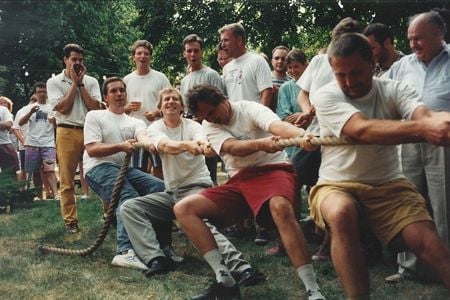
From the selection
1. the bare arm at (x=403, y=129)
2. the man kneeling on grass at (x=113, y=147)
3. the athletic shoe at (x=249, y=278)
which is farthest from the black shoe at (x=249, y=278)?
the bare arm at (x=403, y=129)

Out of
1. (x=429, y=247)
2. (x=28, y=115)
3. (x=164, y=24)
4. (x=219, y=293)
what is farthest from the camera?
(x=164, y=24)

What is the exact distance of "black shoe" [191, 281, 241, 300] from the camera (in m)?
3.66

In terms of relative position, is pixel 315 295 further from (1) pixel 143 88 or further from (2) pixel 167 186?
(1) pixel 143 88

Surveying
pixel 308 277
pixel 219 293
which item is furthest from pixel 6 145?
pixel 308 277

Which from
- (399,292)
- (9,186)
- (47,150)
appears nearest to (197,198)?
(399,292)

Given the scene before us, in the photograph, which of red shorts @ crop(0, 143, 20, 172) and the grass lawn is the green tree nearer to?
red shorts @ crop(0, 143, 20, 172)

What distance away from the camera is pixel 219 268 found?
148 inches

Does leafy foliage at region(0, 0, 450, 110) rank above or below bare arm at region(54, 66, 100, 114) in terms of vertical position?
above

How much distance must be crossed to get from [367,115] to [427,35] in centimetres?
114

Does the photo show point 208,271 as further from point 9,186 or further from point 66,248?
point 9,186

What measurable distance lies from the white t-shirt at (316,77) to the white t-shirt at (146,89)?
7.03 feet

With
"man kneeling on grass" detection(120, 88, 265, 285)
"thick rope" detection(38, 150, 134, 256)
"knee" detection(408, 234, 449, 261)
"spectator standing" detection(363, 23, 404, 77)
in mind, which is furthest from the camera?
"thick rope" detection(38, 150, 134, 256)

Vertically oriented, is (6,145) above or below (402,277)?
above

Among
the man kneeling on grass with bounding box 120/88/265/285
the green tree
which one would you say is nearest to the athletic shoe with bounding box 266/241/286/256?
the man kneeling on grass with bounding box 120/88/265/285
